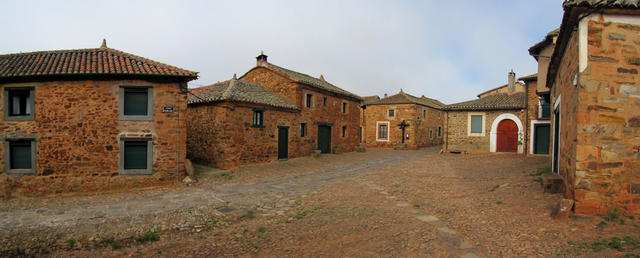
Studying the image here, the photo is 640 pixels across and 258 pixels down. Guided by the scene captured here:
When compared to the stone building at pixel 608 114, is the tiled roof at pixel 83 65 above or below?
above

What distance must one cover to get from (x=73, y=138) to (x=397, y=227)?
11.4 metres

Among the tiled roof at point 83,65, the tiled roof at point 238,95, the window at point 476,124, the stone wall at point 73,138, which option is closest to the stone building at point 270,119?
the tiled roof at point 238,95

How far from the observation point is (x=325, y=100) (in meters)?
22.0

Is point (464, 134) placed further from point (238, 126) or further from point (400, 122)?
point (238, 126)

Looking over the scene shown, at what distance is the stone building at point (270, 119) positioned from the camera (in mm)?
14716

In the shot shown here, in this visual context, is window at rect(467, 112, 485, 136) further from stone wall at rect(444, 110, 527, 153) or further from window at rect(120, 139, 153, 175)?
window at rect(120, 139, 153, 175)

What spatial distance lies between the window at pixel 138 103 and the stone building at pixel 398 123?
21.0 meters

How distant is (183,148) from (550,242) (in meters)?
11.3

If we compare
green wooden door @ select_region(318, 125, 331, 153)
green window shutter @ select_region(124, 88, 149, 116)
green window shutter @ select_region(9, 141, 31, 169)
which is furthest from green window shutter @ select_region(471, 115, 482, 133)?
green window shutter @ select_region(9, 141, 31, 169)

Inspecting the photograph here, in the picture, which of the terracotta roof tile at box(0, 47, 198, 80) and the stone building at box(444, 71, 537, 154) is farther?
the stone building at box(444, 71, 537, 154)

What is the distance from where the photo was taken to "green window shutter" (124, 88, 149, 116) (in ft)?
37.3

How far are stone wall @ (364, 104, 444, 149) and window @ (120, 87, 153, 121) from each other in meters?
23.1

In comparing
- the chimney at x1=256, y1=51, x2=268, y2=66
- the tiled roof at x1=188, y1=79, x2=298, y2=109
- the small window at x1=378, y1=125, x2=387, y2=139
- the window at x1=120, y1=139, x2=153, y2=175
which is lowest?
the window at x1=120, y1=139, x2=153, y2=175

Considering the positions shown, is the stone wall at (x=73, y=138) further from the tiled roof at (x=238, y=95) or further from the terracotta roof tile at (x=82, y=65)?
the tiled roof at (x=238, y=95)
